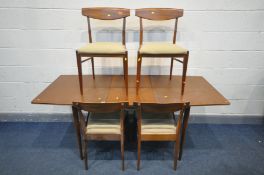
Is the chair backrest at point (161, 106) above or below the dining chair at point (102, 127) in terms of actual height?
above

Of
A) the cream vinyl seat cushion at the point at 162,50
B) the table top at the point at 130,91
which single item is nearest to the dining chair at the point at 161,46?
the cream vinyl seat cushion at the point at 162,50

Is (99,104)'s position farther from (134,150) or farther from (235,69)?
(235,69)

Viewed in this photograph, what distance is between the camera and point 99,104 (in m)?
1.57

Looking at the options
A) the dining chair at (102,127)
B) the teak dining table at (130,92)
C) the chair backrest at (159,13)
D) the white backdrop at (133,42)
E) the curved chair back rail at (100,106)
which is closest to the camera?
the curved chair back rail at (100,106)

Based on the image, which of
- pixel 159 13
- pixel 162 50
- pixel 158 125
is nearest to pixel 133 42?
pixel 159 13

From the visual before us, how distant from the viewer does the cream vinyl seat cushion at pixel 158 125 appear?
5.93 ft

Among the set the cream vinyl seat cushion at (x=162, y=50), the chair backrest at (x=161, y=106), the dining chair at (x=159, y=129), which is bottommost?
the dining chair at (x=159, y=129)

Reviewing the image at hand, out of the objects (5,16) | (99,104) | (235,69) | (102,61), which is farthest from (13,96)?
(235,69)

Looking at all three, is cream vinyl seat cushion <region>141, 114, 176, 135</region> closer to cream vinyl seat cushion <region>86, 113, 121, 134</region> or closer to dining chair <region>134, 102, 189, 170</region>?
dining chair <region>134, 102, 189, 170</region>

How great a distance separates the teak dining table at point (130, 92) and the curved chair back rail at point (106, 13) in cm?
68

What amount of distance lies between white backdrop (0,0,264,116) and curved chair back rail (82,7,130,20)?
18 cm

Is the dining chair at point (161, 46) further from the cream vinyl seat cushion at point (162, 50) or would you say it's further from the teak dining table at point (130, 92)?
the teak dining table at point (130, 92)

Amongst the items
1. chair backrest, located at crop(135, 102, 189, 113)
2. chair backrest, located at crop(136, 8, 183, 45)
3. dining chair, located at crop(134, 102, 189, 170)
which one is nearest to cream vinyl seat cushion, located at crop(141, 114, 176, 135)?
dining chair, located at crop(134, 102, 189, 170)

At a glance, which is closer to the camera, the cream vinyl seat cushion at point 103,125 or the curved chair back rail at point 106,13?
the cream vinyl seat cushion at point 103,125
